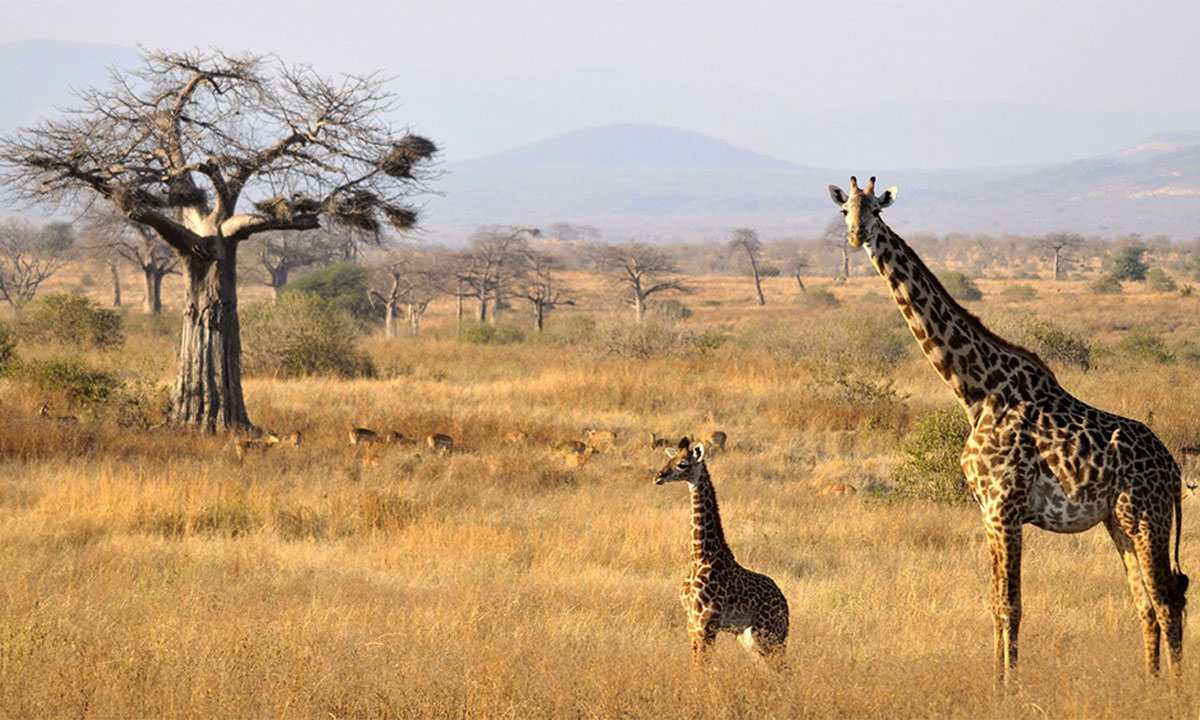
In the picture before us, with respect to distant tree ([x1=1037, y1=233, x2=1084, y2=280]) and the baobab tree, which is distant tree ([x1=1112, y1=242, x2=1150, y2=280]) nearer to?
distant tree ([x1=1037, y1=233, x2=1084, y2=280])

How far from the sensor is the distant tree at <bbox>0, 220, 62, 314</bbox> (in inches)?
2395

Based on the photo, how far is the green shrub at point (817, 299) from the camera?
6275 cm

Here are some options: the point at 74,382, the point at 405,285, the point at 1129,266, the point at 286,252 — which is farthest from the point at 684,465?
the point at 1129,266

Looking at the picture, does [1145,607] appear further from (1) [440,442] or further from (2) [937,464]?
(1) [440,442]

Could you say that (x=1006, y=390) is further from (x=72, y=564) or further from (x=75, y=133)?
(x=75, y=133)

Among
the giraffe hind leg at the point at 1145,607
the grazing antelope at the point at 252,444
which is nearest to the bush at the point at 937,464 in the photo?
the giraffe hind leg at the point at 1145,607

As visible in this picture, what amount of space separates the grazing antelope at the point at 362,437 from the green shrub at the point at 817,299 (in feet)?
163

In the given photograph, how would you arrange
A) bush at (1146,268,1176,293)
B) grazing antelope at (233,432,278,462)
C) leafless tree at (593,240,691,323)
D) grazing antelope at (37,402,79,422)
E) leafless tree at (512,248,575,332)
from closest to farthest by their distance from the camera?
grazing antelope at (233,432,278,462) < grazing antelope at (37,402,79,422) < leafless tree at (512,248,575,332) < leafless tree at (593,240,691,323) < bush at (1146,268,1176,293)

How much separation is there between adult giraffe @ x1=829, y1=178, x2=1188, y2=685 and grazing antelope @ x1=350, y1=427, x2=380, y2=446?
9770 mm

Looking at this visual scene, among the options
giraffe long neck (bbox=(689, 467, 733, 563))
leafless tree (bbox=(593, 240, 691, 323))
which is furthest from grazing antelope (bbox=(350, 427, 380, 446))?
leafless tree (bbox=(593, 240, 691, 323))

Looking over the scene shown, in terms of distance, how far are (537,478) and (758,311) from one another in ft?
166

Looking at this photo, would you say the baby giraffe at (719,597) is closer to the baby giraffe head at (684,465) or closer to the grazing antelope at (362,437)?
the baby giraffe head at (684,465)

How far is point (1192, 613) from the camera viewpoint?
7801 millimetres

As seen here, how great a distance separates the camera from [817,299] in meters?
64.2
